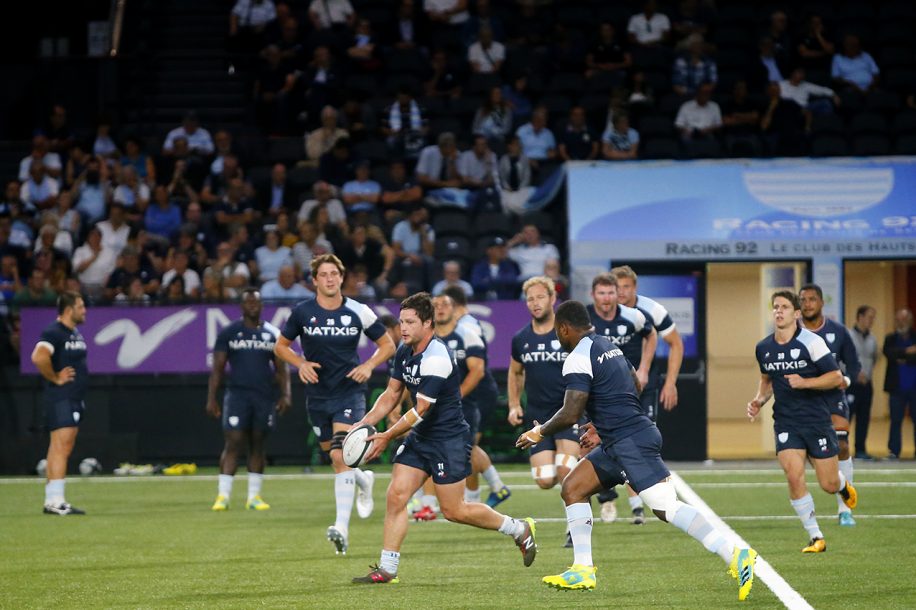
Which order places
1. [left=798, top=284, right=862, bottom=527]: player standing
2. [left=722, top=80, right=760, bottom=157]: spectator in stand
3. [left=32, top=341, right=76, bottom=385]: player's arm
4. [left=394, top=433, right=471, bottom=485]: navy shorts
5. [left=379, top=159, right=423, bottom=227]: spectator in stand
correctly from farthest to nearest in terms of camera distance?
[left=722, top=80, right=760, bottom=157]: spectator in stand → [left=379, top=159, right=423, bottom=227]: spectator in stand → [left=32, top=341, right=76, bottom=385]: player's arm → [left=798, top=284, right=862, bottom=527]: player standing → [left=394, top=433, right=471, bottom=485]: navy shorts

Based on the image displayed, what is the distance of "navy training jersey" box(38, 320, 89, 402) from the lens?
15.4m

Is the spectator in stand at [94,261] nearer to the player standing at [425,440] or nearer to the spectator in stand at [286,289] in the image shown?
the spectator in stand at [286,289]

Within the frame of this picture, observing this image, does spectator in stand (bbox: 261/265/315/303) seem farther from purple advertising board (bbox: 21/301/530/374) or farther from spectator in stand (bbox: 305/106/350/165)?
spectator in stand (bbox: 305/106/350/165)

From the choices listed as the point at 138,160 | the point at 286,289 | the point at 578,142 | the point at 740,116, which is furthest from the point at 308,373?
the point at 740,116

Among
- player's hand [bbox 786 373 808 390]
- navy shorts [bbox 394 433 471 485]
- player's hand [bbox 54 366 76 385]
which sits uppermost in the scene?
player's hand [bbox 786 373 808 390]

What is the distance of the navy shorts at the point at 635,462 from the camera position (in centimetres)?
925

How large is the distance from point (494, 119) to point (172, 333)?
6.27 meters

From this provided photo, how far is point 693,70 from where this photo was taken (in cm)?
2438

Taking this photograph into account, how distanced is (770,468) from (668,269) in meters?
3.26

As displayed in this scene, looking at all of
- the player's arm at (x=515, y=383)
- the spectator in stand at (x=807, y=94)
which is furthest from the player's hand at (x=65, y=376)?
the spectator in stand at (x=807, y=94)

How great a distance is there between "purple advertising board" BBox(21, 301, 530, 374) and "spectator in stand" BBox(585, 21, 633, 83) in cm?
554

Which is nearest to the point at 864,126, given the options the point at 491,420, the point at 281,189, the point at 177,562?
the point at 491,420

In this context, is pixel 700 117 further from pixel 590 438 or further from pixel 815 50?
pixel 590 438

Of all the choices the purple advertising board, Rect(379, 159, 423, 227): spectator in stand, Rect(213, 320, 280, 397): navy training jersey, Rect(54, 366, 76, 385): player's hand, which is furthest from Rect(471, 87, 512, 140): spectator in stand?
Rect(54, 366, 76, 385): player's hand
